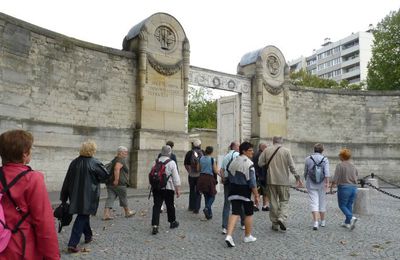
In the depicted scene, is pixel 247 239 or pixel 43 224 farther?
pixel 247 239

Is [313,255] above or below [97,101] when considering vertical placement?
below

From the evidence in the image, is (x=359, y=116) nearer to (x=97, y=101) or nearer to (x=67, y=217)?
(x=97, y=101)

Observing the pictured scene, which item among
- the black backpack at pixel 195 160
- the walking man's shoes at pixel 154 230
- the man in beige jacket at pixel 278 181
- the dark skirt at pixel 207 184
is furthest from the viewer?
the black backpack at pixel 195 160

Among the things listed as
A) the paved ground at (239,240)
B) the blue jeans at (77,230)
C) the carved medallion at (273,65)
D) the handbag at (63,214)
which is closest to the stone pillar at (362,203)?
the paved ground at (239,240)

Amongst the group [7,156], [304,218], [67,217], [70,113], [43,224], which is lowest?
[304,218]

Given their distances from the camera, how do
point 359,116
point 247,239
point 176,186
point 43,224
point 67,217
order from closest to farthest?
1. point 43,224
2. point 67,217
3. point 247,239
4. point 176,186
5. point 359,116

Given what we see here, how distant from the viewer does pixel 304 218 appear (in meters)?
8.58

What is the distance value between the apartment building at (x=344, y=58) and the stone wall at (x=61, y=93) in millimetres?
62301

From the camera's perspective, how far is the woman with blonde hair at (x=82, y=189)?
562 centimetres

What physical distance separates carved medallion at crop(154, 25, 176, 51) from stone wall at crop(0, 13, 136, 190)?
1330 mm

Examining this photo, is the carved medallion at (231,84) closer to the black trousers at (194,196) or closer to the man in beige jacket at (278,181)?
the black trousers at (194,196)

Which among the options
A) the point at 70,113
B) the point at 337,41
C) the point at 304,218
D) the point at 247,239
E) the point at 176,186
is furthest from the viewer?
the point at 337,41

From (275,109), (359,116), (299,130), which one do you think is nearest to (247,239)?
(275,109)

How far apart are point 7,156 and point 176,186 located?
4353mm
